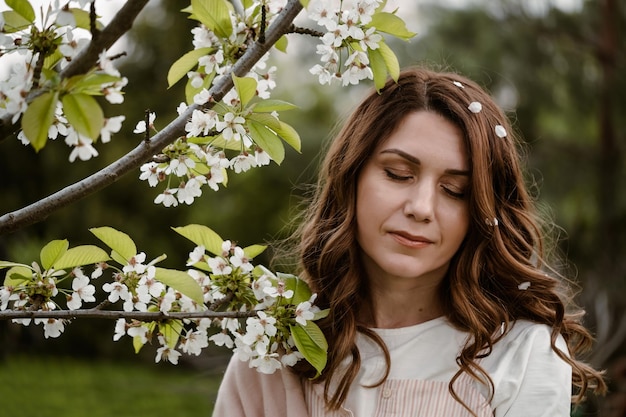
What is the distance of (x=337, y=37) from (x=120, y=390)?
215 inches

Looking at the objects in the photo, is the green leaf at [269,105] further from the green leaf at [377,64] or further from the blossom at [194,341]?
the blossom at [194,341]

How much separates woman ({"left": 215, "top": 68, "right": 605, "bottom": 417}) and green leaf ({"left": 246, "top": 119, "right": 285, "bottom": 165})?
48 cm

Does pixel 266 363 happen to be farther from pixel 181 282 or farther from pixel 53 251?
pixel 53 251

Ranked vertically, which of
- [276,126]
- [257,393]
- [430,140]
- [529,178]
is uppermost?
[276,126]

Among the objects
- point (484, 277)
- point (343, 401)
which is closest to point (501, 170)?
point (484, 277)

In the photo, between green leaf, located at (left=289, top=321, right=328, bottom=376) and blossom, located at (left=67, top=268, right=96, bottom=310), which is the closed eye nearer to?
green leaf, located at (left=289, top=321, right=328, bottom=376)

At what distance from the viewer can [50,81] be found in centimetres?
87

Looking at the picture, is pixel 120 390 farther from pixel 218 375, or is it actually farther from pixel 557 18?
pixel 557 18

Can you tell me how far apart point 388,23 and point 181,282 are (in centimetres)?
51

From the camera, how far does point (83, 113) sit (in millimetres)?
865

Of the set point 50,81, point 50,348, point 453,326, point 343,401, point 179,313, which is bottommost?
point 50,348

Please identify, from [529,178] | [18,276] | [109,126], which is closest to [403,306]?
[18,276]

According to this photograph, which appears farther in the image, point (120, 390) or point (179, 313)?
point (120, 390)

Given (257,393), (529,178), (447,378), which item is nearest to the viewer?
(447,378)
